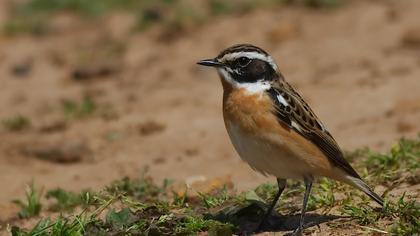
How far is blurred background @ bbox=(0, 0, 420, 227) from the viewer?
11656 millimetres

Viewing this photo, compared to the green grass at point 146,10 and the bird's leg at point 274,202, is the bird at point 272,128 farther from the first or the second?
the green grass at point 146,10

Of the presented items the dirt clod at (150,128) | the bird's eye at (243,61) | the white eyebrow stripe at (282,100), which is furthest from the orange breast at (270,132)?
the dirt clod at (150,128)

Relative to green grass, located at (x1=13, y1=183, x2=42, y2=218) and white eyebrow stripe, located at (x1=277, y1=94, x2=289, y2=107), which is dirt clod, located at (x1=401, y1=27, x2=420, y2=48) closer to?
white eyebrow stripe, located at (x1=277, y1=94, x2=289, y2=107)

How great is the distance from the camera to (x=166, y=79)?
50.3 feet

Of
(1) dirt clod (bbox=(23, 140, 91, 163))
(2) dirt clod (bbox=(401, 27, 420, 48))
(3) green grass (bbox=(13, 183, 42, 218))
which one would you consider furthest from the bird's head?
(2) dirt clod (bbox=(401, 27, 420, 48))

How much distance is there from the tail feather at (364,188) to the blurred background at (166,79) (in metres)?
2.10

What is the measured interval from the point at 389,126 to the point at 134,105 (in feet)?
14.8

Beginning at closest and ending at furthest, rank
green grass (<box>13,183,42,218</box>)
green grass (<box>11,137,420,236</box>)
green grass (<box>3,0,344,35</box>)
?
green grass (<box>11,137,420,236</box>)
green grass (<box>13,183,42,218</box>)
green grass (<box>3,0,344,35</box>)

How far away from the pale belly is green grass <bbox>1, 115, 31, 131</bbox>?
6775 mm

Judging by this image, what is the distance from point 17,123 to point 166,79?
2907mm

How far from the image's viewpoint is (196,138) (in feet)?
41.1

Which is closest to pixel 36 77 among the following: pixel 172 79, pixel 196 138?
pixel 172 79

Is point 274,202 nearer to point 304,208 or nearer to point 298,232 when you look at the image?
point 304,208

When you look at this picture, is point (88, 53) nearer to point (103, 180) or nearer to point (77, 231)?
point (103, 180)
